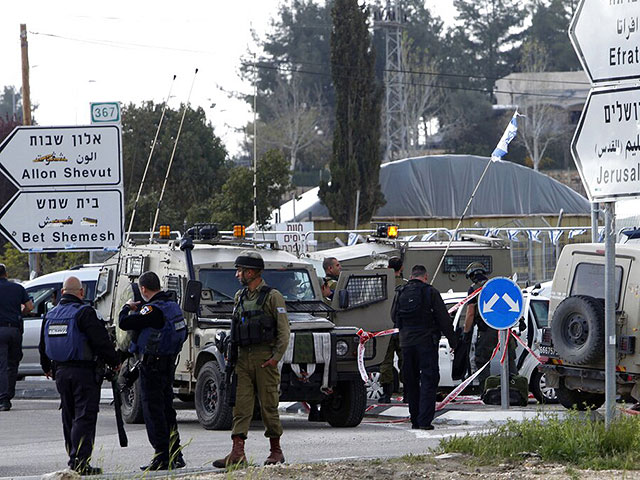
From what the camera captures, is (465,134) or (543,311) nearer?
(543,311)

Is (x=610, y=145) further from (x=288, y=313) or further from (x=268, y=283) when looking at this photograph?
(x=268, y=283)

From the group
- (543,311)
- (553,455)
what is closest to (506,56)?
(543,311)

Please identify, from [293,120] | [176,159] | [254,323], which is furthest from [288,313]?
[293,120]

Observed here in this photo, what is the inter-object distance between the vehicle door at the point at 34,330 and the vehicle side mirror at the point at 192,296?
7281 mm

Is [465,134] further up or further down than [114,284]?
further up

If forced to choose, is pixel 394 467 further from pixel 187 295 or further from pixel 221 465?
pixel 187 295

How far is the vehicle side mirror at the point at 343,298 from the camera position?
14.1 m

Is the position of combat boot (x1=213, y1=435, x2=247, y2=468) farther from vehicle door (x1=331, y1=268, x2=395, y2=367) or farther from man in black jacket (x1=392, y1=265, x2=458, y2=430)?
vehicle door (x1=331, y1=268, x2=395, y2=367)

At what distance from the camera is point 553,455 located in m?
9.02

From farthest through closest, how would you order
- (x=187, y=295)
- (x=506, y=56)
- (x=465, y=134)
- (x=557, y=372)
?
1. (x=506, y=56)
2. (x=465, y=134)
3. (x=557, y=372)
4. (x=187, y=295)

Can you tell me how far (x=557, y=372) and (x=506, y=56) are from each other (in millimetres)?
91324

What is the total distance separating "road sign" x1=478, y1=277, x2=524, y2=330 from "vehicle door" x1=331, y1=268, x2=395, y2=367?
4.84 ft

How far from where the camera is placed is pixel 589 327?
13.1 m

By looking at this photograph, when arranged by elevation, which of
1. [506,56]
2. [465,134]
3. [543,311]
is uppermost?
[506,56]
